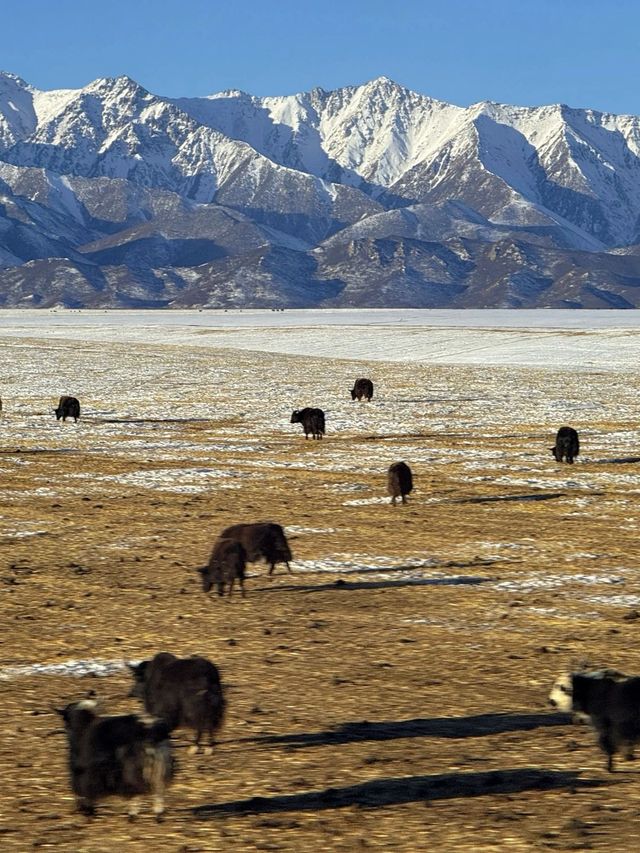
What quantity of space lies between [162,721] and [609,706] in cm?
384

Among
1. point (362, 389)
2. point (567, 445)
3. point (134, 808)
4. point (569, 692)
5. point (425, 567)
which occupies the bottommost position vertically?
point (134, 808)

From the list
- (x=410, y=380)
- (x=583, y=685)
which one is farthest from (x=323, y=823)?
(x=410, y=380)

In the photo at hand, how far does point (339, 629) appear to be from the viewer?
16875 mm

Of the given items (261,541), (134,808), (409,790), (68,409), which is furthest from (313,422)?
(134,808)

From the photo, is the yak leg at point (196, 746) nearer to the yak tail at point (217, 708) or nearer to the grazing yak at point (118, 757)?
the yak tail at point (217, 708)

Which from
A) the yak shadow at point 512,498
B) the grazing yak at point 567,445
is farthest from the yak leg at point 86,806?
the grazing yak at point 567,445

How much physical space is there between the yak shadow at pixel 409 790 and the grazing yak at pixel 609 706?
43 centimetres

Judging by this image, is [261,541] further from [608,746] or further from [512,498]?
[512,498]

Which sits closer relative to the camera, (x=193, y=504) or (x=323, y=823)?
(x=323, y=823)

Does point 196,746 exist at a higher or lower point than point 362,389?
lower

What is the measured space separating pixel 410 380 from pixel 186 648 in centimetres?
5649

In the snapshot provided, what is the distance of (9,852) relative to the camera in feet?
31.8

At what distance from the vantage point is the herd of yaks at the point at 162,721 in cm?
1008

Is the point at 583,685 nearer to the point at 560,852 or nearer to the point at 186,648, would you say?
the point at 560,852
